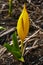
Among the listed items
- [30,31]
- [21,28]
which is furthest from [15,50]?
[30,31]

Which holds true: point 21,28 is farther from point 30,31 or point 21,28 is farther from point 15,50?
point 30,31

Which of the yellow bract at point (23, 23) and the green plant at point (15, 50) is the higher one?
the yellow bract at point (23, 23)

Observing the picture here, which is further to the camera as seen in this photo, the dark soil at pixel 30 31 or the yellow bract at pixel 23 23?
the dark soil at pixel 30 31

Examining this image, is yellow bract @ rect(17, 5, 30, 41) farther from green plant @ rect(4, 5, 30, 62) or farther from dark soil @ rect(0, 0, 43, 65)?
dark soil @ rect(0, 0, 43, 65)

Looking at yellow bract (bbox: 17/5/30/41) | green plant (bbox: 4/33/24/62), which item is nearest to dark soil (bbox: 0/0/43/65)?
green plant (bbox: 4/33/24/62)

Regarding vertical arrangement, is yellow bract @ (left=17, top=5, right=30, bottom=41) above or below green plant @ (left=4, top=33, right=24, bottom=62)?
above

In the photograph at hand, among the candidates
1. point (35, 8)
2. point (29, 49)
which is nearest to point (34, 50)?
point (29, 49)

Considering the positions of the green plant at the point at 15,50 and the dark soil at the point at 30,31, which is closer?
the green plant at the point at 15,50

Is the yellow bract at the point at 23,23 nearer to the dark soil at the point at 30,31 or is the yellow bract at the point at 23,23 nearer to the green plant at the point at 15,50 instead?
the green plant at the point at 15,50

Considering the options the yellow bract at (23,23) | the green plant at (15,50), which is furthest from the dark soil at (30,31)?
the yellow bract at (23,23)

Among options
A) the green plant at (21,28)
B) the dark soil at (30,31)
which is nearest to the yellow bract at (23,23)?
the green plant at (21,28)

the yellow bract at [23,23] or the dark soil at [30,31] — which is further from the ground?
the yellow bract at [23,23]

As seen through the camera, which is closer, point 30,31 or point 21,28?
point 21,28
